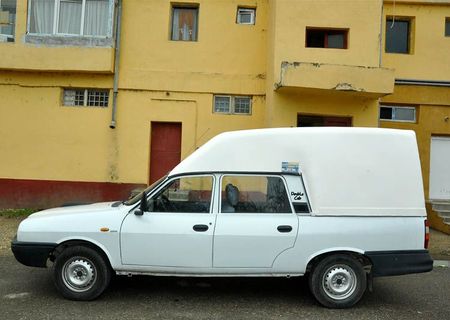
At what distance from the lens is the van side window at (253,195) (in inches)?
206

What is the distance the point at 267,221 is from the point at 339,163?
1.14 meters

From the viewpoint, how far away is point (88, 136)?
1184 centimetres

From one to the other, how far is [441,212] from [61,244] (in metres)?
9.77

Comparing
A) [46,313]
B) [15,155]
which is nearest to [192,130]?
[15,155]

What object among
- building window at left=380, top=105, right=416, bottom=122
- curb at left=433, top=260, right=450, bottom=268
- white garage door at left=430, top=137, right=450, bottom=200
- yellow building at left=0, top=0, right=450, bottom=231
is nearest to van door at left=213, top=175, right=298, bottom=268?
curb at left=433, top=260, right=450, bottom=268

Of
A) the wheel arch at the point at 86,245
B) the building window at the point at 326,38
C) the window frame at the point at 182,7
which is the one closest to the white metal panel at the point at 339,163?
the wheel arch at the point at 86,245

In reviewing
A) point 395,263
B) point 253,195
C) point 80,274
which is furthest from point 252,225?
point 80,274

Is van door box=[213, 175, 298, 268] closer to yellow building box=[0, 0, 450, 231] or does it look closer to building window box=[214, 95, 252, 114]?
yellow building box=[0, 0, 450, 231]

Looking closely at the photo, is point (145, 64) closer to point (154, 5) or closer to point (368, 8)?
point (154, 5)

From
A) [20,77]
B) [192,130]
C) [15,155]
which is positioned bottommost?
[15,155]

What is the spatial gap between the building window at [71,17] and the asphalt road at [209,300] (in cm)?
742

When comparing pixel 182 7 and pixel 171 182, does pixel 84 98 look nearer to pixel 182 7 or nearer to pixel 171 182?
pixel 182 7

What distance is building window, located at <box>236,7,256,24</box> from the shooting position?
1217 cm

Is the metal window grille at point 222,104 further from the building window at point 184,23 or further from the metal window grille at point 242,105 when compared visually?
the building window at point 184,23
